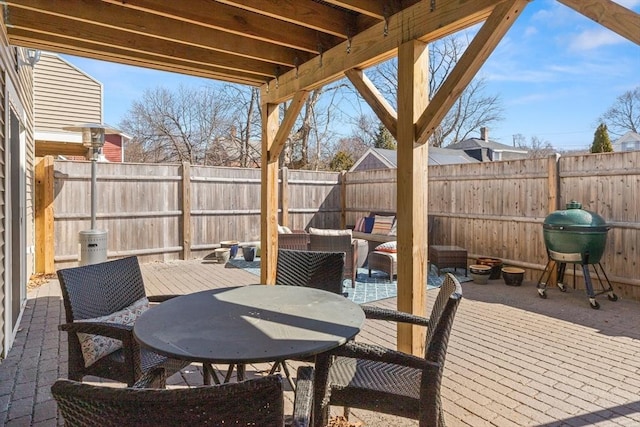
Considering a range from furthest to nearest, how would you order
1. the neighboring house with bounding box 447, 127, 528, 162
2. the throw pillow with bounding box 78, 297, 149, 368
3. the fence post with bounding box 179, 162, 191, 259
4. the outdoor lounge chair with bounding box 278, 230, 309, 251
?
the neighboring house with bounding box 447, 127, 528, 162
the fence post with bounding box 179, 162, 191, 259
the outdoor lounge chair with bounding box 278, 230, 309, 251
the throw pillow with bounding box 78, 297, 149, 368

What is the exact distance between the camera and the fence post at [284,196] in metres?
8.80

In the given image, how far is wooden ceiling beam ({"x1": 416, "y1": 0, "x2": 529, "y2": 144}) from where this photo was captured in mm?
2166

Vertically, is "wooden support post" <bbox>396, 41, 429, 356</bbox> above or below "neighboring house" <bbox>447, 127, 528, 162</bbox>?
below

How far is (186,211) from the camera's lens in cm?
770

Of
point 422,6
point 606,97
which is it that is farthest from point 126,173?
point 606,97

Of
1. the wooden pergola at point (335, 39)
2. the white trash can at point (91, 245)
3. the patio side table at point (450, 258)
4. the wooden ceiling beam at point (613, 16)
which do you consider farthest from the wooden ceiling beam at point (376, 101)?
the white trash can at point (91, 245)

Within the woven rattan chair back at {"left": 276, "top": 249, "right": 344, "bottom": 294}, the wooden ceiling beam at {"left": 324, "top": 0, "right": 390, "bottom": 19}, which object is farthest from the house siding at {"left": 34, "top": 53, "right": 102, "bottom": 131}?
the wooden ceiling beam at {"left": 324, "top": 0, "right": 390, "bottom": 19}

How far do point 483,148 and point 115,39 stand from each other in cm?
1538

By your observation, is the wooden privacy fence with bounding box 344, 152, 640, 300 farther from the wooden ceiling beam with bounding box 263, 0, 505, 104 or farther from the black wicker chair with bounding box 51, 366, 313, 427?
the black wicker chair with bounding box 51, 366, 313, 427

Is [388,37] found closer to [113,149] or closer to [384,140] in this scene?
[113,149]

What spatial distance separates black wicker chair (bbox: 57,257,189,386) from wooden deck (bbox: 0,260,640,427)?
562 mm

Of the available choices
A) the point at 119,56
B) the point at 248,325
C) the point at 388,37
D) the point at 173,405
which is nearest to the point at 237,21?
the point at 388,37

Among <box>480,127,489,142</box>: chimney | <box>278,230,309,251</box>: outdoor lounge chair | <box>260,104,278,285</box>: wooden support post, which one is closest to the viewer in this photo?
<box>260,104,278,285</box>: wooden support post

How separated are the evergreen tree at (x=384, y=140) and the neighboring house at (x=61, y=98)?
35.8ft
